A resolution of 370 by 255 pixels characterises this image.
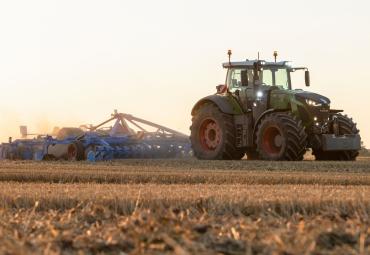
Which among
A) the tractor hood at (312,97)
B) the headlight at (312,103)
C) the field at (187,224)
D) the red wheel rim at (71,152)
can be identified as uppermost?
the tractor hood at (312,97)

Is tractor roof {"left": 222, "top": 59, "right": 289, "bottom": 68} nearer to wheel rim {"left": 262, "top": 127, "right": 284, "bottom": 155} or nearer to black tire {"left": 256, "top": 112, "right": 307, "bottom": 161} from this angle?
black tire {"left": 256, "top": 112, "right": 307, "bottom": 161}

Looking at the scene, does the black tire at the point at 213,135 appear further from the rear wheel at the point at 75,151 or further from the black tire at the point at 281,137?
the rear wheel at the point at 75,151

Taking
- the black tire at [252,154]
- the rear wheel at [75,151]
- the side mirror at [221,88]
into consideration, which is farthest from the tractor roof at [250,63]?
the rear wheel at [75,151]

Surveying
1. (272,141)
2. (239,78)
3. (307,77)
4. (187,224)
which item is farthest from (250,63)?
(187,224)

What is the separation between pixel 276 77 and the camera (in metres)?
21.1

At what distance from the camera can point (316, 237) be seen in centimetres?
452

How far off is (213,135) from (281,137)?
301cm

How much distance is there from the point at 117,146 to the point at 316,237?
2216cm

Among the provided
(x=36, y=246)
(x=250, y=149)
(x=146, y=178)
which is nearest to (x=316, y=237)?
(x=36, y=246)

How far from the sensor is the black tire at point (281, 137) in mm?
19297

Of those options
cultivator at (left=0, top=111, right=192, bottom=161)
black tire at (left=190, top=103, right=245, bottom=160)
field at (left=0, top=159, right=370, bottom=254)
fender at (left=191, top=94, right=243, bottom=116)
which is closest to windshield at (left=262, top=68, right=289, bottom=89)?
fender at (left=191, top=94, right=243, bottom=116)

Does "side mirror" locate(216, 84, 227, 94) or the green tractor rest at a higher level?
"side mirror" locate(216, 84, 227, 94)

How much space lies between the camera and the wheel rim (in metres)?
20.1

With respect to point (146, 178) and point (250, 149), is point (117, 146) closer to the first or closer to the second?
point (250, 149)
